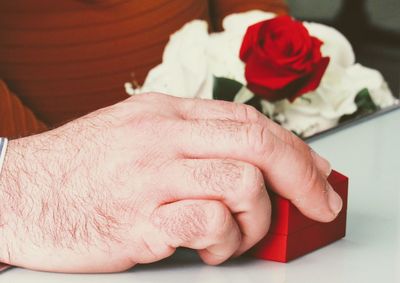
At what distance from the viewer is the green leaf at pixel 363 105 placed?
1.30 m

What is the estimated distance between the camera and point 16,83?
4.70 feet

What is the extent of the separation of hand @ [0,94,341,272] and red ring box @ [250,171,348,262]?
1 cm

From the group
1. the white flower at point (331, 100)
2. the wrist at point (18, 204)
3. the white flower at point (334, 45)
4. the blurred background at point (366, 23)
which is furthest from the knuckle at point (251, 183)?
the blurred background at point (366, 23)

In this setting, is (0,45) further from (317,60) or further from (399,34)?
(399,34)

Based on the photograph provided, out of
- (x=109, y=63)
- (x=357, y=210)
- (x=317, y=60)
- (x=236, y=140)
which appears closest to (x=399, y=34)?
(x=317, y=60)

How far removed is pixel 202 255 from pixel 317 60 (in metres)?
0.55

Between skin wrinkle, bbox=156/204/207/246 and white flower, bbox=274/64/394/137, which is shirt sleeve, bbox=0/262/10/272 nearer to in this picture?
skin wrinkle, bbox=156/204/207/246

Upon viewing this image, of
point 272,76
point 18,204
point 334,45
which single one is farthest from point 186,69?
point 18,204

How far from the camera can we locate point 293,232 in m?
0.78

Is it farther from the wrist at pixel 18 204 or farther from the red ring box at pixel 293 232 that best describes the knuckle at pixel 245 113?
the wrist at pixel 18 204

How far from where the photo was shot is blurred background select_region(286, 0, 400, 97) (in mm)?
1565

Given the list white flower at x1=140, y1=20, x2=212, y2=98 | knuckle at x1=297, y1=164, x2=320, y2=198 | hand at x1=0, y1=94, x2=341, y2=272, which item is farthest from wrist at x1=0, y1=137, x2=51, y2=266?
white flower at x1=140, y1=20, x2=212, y2=98

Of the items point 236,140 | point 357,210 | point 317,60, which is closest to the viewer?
point 236,140

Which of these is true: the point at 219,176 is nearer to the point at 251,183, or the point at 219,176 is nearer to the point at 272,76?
the point at 251,183
